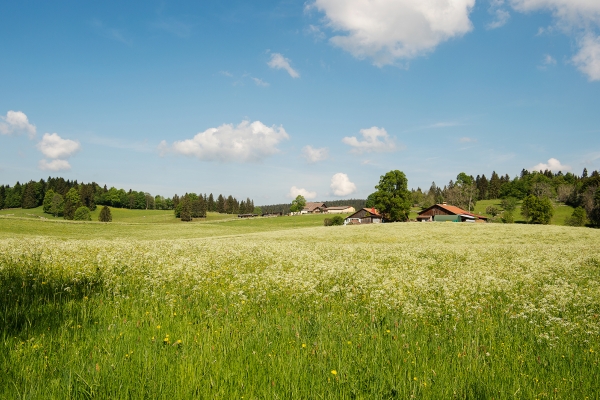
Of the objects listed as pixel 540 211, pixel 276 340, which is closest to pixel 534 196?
pixel 540 211

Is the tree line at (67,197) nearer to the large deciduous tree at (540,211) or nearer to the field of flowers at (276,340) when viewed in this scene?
the large deciduous tree at (540,211)

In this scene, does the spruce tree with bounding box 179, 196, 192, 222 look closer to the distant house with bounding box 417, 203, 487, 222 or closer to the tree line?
the tree line

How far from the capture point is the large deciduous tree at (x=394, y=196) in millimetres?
83281

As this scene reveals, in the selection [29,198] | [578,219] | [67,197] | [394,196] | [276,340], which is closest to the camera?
[276,340]

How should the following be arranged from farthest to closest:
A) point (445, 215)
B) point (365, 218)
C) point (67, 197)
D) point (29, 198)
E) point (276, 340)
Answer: point (29, 198)
point (67, 197)
point (365, 218)
point (445, 215)
point (276, 340)

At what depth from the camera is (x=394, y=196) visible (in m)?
84.6

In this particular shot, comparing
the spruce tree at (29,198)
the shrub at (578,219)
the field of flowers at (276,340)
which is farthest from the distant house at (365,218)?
the spruce tree at (29,198)

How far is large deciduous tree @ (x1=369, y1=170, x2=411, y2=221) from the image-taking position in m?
83.3

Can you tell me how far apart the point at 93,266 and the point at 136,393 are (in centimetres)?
843

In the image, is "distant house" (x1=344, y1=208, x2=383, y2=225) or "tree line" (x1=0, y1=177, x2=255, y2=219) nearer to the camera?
"distant house" (x1=344, y1=208, x2=383, y2=225)

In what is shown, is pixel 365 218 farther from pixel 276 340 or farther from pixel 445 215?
pixel 276 340

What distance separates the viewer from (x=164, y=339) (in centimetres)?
516

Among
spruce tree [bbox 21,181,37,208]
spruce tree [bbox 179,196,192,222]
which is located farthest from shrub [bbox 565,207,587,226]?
spruce tree [bbox 21,181,37,208]

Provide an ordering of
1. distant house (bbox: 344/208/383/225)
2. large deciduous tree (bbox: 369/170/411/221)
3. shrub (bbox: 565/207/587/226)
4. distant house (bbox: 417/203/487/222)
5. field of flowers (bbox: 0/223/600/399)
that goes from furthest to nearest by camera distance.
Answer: distant house (bbox: 344/208/383/225) < distant house (bbox: 417/203/487/222) < large deciduous tree (bbox: 369/170/411/221) < shrub (bbox: 565/207/587/226) < field of flowers (bbox: 0/223/600/399)
